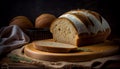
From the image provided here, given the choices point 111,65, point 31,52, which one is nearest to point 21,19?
point 31,52

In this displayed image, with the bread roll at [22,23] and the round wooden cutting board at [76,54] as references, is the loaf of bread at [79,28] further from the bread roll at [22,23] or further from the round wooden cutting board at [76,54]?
the bread roll at [22,23]

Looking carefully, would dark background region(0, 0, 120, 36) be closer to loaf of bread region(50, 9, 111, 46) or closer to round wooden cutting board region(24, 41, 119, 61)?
loaf of bread region(50, 9, 111, 46)

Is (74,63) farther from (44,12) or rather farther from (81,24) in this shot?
(44,12)

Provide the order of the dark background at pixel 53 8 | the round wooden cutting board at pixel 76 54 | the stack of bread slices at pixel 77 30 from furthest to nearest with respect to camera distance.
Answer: the dark background at pixel 53 8, the stack of bread slices at pixel 77 30, the round wooden cutting board at pixel 76 54

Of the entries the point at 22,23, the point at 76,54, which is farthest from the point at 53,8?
the point at 76,54

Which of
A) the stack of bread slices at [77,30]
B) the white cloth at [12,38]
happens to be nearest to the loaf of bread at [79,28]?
the stack of bread slices at [77,30]

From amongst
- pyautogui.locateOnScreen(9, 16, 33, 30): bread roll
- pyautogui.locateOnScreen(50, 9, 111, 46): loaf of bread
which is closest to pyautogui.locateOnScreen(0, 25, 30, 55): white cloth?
pyautogui.locateOnScreen(9, 16, 33, 30): bread roll

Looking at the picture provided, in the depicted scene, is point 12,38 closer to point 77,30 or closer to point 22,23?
point 22,23
